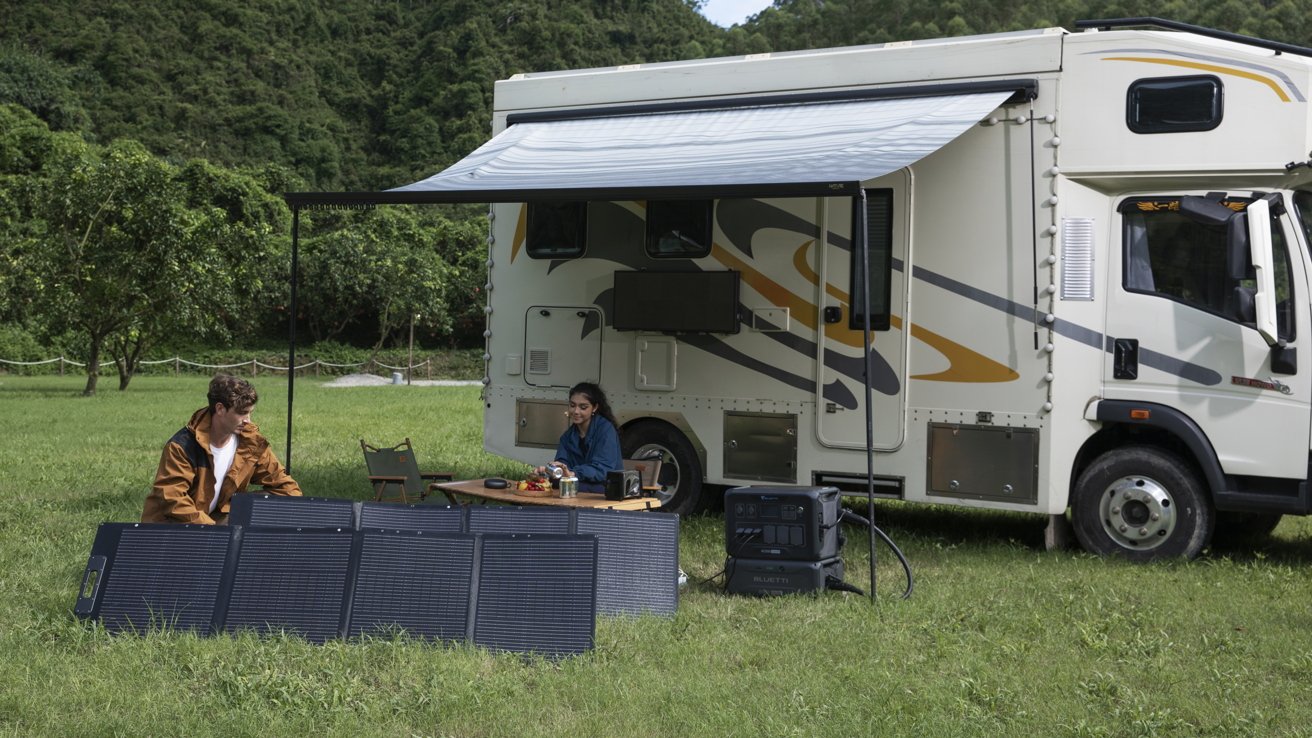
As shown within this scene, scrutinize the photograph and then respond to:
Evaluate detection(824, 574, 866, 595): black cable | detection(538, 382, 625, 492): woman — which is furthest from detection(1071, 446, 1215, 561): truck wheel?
detection(538, 382, 625, 492): woman

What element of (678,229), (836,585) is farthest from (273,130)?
(836,585)

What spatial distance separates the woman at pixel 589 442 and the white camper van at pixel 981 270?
1.27 metres

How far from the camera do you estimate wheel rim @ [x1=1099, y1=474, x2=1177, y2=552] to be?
27.2 ft

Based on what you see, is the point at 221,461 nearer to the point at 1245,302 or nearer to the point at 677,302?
the point at 677,302

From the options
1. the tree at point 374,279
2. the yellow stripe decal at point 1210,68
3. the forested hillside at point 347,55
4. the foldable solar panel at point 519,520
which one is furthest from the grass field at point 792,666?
the forested hillside at point 347,55

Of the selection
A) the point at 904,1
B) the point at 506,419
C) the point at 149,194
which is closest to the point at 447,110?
the point at 904,1

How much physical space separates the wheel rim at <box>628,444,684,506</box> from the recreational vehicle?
2cm

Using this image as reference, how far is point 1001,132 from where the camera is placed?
8.58m

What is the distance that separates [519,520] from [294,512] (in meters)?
1.16

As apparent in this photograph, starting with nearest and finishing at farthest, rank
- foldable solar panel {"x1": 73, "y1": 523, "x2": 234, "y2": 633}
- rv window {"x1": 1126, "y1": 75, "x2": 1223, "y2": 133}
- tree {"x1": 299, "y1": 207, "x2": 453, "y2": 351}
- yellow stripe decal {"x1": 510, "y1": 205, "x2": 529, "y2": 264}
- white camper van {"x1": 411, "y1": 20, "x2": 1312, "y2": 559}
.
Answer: foldable solar panel {"x1": 73, "y1": 523, "x2": 234, "y2": 633}
white camper van {"x1": 411, "y1": 20, "x2": 1312, "y2": 559}
rv window {"x1": 1126, "y1": 75, "x2": 1223, "y2": 133}
yellow stripe decal {"x1": 510, "y1": 205, "x2": 529, "y2": 264}
tree {"x1": 299, "y1": 207, "x2": 453, "y2": 351}

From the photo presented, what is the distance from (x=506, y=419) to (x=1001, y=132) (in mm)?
4278

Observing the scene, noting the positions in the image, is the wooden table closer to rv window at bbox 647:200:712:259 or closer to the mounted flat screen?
the mounted flat screen

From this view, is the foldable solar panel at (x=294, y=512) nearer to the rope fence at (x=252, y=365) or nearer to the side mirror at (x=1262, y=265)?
the side mirror at (x=1262, y=265)

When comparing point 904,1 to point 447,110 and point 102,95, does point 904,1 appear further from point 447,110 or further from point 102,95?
point 102,95
